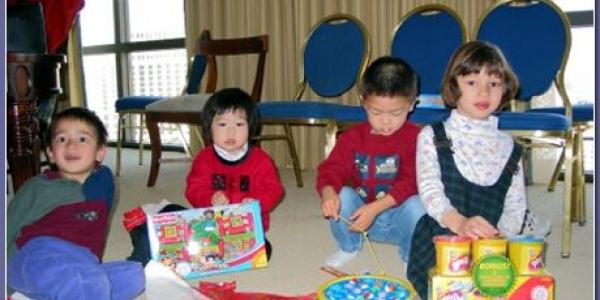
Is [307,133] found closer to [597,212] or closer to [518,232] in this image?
[518,232]

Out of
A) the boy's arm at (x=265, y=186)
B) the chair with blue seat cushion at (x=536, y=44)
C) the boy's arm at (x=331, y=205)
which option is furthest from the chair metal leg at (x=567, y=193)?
the boy's arm at (x=265, y=186)

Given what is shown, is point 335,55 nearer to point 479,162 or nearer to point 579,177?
point 579,177

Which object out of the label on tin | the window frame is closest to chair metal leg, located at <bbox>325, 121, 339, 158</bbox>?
the label on tin

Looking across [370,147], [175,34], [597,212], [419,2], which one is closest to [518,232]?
[370,147]

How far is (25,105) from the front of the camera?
1.89 metres

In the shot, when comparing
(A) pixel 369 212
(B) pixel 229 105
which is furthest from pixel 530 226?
(B) pixel 229 105

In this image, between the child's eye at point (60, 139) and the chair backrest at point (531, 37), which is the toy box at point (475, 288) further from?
the chair backrest at point (531, 37)

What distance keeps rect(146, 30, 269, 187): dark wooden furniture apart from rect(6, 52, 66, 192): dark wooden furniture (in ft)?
2.88

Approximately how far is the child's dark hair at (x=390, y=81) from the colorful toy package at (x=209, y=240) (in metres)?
0.46

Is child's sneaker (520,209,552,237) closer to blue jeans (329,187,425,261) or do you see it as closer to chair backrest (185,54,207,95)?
blue jeans (329,187,425,261)

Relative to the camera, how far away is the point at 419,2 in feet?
10.8

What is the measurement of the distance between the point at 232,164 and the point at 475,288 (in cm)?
85

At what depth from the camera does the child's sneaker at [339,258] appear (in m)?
1.77

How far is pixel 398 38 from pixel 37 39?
1.52 m
